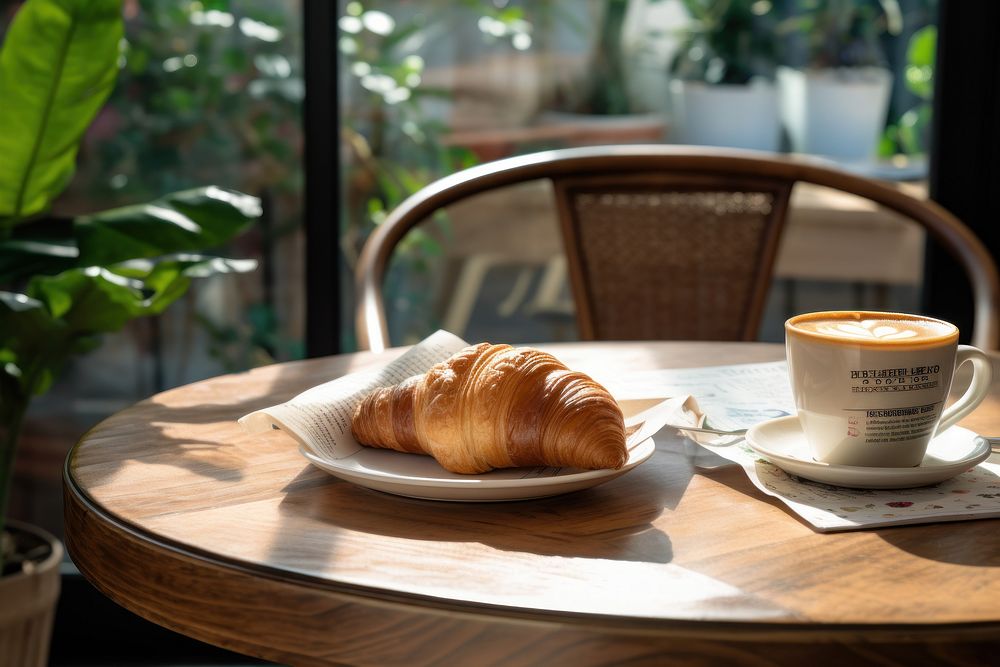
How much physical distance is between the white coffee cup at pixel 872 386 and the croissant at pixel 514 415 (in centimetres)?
12

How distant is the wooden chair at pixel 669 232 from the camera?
5.19 ft

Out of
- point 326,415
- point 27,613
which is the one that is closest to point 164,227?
point 27,613

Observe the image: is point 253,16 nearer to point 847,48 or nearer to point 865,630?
point 847,48

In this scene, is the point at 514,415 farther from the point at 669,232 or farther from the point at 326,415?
the point at 669,232

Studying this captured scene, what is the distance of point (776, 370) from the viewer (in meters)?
1.00

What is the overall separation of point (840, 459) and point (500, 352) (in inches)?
8.6

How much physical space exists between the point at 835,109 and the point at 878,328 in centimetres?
152

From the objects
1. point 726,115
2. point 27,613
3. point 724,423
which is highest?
point 726,115

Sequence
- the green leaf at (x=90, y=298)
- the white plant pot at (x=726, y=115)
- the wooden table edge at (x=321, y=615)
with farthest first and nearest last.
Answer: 1. the white plant pot at (x=726, y=115)
2. the green leaf at (x=90, y=298)
3. the wooden table edge at (x=321, y=615)

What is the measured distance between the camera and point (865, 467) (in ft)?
2.24

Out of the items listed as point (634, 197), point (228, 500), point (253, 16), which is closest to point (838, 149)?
point (634, 197)

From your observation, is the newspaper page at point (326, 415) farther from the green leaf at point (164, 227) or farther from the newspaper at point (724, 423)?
the green leaf at point (164, 227)

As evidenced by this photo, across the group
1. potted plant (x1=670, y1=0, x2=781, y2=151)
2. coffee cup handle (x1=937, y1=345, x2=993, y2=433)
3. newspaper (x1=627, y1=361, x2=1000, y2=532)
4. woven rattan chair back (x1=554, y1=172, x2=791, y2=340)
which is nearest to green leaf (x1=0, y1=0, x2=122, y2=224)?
→ woven rattan chair back (x1=554, y1=172, x2=791, y2=340)

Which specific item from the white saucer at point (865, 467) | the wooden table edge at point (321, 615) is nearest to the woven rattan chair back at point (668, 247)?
the white saucer at point (865, 467)
